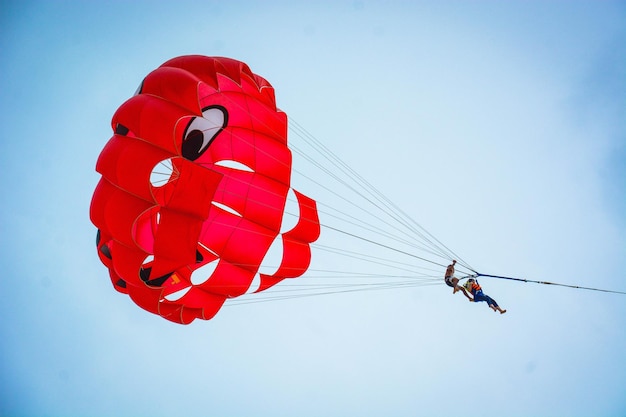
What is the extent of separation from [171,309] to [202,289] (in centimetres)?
105

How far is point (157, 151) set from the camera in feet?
30.5

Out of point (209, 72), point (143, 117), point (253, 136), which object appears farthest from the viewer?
point (253, 136)

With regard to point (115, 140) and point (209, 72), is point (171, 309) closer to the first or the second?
point (115, 140)

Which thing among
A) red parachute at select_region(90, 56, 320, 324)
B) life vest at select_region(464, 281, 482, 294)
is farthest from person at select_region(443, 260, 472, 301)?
red parachute at select_region(90, 56, 320, 324)

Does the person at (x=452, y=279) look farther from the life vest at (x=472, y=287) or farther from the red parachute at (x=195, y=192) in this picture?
the red parachute at (x=195, y=192)

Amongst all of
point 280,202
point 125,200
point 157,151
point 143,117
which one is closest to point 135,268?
point 125,200

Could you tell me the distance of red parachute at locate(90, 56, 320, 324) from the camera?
30.1ft

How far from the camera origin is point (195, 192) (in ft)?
30.0

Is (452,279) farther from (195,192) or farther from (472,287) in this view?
(195,192)

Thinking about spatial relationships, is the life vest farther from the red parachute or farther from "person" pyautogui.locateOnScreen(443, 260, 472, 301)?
the red parachute

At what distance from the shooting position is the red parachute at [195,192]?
30.1ft

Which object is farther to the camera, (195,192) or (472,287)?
(472,287)

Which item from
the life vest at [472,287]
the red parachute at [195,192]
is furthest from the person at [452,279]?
the red parachute at [195,192]

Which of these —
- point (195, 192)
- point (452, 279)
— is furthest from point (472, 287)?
point (195, 192)
